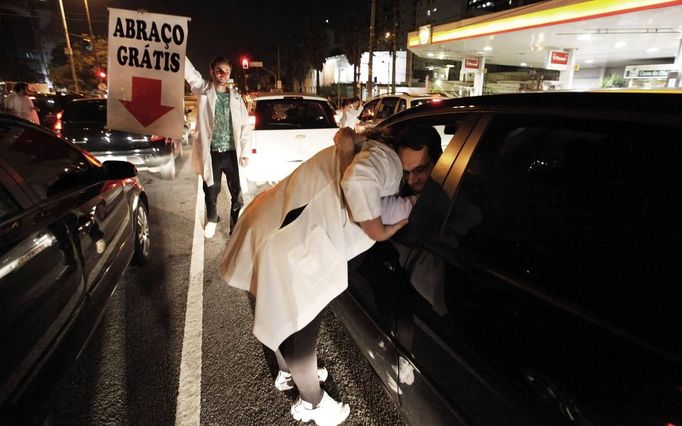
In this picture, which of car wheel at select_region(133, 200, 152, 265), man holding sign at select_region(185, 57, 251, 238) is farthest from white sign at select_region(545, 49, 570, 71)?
car wheel at select_region(133, 200, 152, 265)

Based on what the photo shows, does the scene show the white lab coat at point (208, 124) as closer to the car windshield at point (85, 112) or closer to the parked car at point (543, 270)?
the parked car at point (543, 270)

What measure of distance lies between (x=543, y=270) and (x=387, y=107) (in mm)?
9740

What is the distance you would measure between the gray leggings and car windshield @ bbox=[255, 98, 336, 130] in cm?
468

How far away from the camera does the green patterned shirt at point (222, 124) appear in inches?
173

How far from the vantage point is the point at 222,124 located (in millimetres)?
4414

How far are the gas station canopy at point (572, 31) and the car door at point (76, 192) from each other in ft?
36.7

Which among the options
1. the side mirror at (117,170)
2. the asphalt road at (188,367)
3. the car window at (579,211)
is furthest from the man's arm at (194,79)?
the car window at (579,211)

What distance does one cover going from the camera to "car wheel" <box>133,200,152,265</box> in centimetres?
371

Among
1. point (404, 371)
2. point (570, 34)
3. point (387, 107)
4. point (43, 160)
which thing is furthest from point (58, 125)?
point (570, 34)

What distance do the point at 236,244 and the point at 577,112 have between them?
1.50 meters

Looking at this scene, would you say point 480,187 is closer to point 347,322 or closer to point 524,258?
point 524,258

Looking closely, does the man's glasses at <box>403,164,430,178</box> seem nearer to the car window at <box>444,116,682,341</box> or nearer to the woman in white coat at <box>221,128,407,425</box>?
the woman in white coat at <box>221,128,407,425</box>

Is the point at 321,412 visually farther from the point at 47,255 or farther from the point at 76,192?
the point at 76,192

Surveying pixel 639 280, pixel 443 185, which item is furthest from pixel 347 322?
pixel 639 280
